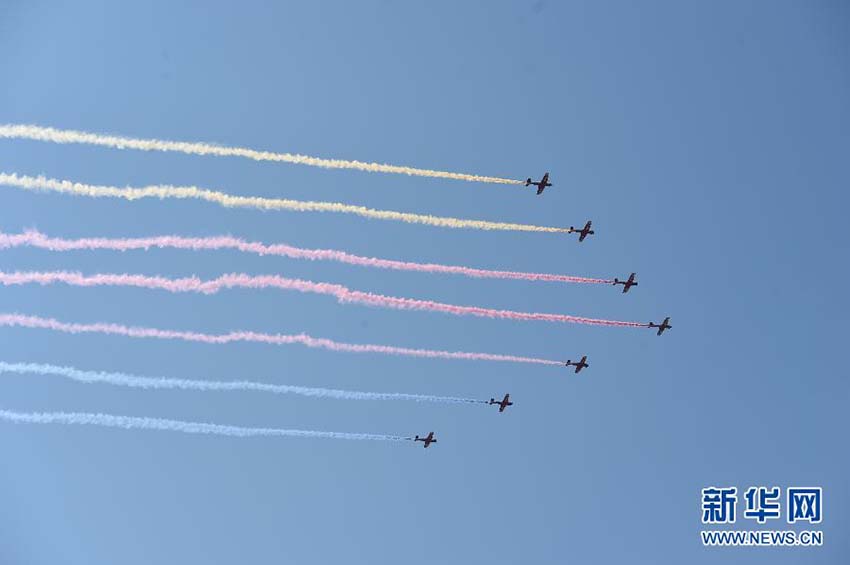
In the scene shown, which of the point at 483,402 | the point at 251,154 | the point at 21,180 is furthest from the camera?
the point at 483,402

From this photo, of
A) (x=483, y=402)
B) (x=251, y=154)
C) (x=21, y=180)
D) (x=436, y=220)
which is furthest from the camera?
(x=483, y=402)

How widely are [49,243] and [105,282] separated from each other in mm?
2807

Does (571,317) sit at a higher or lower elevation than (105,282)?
higher

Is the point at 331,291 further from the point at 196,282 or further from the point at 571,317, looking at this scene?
the point at 571,317

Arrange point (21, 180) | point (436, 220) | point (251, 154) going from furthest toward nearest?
point (436, 220), point (251, 154), point (21, 180)

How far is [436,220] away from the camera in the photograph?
5725 cm

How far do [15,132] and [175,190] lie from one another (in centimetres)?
693

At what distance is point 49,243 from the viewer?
50375 mm

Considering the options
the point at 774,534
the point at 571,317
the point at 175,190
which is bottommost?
the point at 774,534

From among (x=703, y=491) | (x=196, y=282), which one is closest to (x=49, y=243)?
(x=196, y=282)

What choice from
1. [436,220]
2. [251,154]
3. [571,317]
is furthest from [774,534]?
[251,154]

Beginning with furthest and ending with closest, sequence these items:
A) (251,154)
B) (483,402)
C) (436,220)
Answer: (483,402), (436,220), (251,154)

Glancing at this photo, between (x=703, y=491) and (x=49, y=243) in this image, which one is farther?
(x=703, y=491)

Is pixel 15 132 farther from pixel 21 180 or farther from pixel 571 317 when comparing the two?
pixel 571 317
